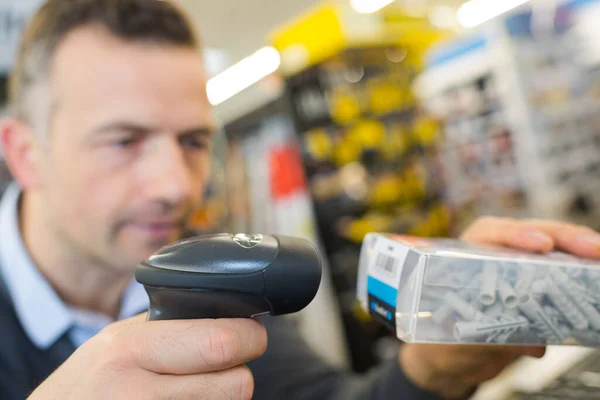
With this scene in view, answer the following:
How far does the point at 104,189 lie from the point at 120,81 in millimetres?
180

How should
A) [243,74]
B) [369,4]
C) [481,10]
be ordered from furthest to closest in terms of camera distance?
[243,74] → [481,10] → [369,4]

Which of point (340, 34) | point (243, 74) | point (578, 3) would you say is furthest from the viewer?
point (243, 74)

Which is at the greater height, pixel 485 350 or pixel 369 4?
pixel 369 4

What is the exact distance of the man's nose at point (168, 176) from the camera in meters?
0.72

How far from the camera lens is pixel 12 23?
46.1 inches

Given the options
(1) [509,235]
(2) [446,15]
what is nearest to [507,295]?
(1) [509,235]

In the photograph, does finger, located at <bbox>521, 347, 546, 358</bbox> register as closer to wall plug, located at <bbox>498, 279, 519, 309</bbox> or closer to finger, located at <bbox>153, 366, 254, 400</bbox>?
wall plug, located at <bbox>498, 279, 519, 309</bbox>

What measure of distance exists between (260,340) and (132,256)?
468 mm

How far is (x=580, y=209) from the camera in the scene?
237cm

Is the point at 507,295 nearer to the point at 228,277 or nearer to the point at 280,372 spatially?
the point at 228,277

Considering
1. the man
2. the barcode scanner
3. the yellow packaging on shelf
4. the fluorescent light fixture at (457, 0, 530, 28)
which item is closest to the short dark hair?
the man

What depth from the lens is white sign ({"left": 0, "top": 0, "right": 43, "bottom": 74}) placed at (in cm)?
116

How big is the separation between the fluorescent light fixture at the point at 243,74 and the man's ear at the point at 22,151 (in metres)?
4.82

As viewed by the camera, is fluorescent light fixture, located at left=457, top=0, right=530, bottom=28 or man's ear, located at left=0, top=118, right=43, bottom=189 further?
fluorescent light fixture, located at left=457, top=0, right=530, bottom=28
